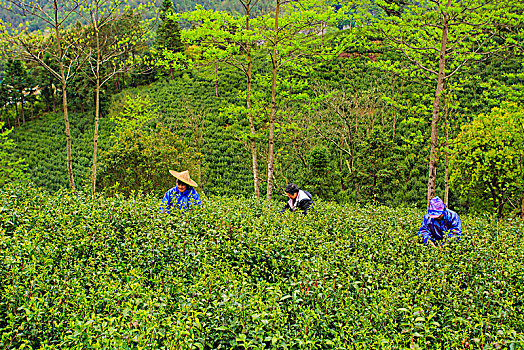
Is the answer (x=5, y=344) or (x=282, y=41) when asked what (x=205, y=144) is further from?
(x=5, y=344)

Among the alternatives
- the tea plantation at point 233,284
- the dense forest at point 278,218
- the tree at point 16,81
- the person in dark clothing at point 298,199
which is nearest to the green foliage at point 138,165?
the dense forest at point 278,218

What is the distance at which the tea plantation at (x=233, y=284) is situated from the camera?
100.0 inches

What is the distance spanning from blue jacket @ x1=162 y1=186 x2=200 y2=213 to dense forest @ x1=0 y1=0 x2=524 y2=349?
0.22 m

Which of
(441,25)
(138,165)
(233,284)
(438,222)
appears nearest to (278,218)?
(233,284)

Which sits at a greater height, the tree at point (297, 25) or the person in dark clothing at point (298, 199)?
the tree at point (297, 25)

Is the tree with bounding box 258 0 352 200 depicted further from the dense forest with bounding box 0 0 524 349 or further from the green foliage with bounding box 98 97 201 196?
the green foliage with bounding box 98 97 201 196

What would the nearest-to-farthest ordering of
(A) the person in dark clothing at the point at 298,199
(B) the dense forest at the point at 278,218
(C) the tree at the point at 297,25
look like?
(B) the dense forest at the point at 278,218, (A) the person in dark clothing at the point at 298,199, (C) the tree at the point at 297,25

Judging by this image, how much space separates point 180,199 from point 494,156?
10.5 m

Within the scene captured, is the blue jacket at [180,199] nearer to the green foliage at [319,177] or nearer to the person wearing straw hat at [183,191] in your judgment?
the person wearing straw hat at [183,191]

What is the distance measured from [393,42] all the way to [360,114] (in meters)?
10.9

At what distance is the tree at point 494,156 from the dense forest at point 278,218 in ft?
0.20

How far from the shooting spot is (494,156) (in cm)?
1121

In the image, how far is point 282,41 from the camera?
9.88m

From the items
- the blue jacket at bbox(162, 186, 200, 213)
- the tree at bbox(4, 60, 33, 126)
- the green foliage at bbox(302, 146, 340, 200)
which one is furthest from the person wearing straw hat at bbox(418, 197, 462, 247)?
the tree at bbox(4, 60, 33, 126)
